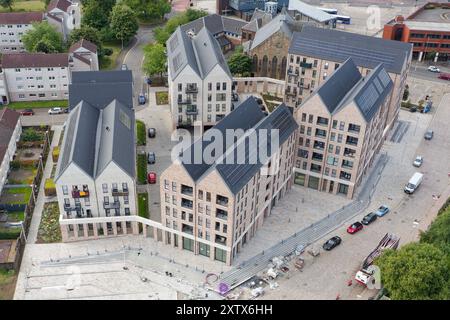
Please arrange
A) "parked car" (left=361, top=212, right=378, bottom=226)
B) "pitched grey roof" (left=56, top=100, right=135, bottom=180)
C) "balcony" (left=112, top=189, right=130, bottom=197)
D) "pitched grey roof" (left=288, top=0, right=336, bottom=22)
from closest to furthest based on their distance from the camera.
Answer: "pitched grey roof" (left=56, top=100, right=135, bottom=180) → "balcony" (left=112, top=189, right=130, bottom=197) → "parked car" (left=361, top=212, right=378, bottom=226) → "pitched grey roof" (left=288, top=0, right=336, bottom=22)

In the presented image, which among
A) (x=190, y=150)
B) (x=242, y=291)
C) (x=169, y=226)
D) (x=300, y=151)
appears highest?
(x=190, y=150)

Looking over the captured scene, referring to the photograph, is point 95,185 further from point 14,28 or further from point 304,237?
point 14,28

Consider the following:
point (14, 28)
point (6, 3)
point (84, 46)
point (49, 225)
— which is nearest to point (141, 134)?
point (49, 225)

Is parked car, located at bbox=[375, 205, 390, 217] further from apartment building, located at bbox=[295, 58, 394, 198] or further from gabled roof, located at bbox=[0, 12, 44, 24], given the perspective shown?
gabled roof, located at bbox=[0, 12, 44, 24]

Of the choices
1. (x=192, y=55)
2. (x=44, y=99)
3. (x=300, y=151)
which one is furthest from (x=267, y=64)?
(x=44, y=99)

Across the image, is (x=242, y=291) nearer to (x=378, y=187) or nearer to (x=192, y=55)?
(x=378, y=187)

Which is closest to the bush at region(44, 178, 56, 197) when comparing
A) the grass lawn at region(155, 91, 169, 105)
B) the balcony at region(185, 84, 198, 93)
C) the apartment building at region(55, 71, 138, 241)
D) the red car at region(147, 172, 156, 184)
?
the apartment building at region(55, 71, 138, 241)

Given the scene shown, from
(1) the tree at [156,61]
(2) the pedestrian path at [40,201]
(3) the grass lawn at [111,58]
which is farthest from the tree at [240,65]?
(2) the pedestrian path at [40,201]
